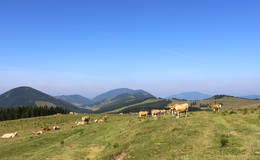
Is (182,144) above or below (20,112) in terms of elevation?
above

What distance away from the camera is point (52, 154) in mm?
23031

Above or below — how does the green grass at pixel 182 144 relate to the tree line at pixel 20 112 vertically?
above

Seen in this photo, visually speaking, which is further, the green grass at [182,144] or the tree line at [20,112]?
the tree line at [20,112]

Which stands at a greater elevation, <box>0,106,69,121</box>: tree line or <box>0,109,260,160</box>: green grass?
<box>0,109,260,160</box>: green grass

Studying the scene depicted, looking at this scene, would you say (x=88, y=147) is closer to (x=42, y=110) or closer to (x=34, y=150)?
(x=34, y=150)

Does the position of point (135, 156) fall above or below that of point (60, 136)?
above

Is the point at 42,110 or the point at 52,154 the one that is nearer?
the point at 52,154

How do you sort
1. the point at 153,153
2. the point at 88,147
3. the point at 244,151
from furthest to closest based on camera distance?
1. the point at 88,147
2. the point at 153,153
3. the point at 244,151

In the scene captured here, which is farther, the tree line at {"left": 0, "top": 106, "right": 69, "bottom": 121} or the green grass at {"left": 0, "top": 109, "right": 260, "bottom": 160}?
the tree line at {"left": 0, "top": 106, "right": 69, "bottom": 121}

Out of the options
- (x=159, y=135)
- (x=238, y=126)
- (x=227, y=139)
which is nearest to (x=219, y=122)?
(x=238, y=126)

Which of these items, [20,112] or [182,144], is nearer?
[182,144]

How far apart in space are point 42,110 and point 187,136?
116 m

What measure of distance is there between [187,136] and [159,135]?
340cm

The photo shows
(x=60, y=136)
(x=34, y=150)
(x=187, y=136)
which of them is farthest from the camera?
(x=60, y=136)
